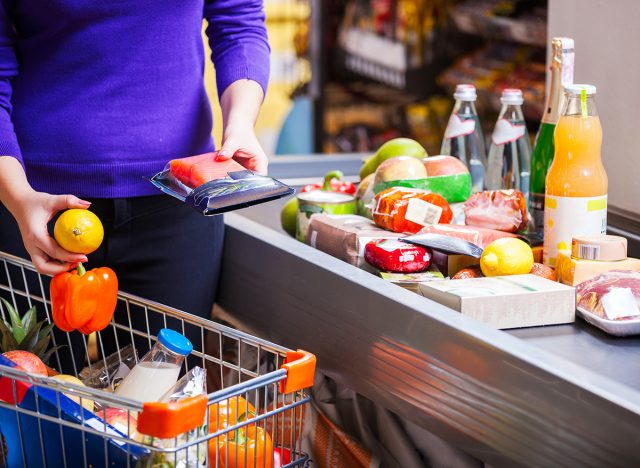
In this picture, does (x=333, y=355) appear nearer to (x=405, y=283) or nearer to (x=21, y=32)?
(x=405, y=283)

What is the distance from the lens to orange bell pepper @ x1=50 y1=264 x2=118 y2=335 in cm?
143

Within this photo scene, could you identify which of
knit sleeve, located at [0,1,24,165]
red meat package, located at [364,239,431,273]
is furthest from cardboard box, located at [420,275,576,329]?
knit sleeve, located at [0,1,24,165]

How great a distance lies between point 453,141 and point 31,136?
85 cm

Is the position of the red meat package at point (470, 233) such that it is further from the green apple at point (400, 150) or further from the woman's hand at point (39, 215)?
the woman's hand at point (39, 215)

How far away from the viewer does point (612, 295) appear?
135 cm

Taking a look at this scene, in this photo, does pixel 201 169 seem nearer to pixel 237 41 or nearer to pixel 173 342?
pixel 173 342

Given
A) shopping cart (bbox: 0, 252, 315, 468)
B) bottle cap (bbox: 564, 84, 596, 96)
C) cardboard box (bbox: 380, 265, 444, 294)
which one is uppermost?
bottle cap (bbox: 564, 84, 596, 96)

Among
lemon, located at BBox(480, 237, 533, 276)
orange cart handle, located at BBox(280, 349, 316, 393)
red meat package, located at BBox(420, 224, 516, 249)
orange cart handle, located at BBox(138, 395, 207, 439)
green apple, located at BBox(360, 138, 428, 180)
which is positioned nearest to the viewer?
orange cart handle, located at BBox(138, 395, 207, 439)

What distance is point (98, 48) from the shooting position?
162 cm

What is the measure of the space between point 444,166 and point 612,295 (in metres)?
0.57

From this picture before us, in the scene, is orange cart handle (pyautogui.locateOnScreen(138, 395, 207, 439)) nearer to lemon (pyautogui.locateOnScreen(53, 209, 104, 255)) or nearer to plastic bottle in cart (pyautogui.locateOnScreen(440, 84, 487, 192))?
lemon (pyautogui.locateOnScreen(53, 209, 104, 255))

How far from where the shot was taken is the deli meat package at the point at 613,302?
1322 mm

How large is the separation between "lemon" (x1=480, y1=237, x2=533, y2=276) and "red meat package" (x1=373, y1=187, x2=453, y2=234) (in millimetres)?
198

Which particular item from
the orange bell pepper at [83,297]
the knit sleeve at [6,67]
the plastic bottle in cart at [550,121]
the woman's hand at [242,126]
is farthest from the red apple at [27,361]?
the plastic bottle in cart at [550,121]
